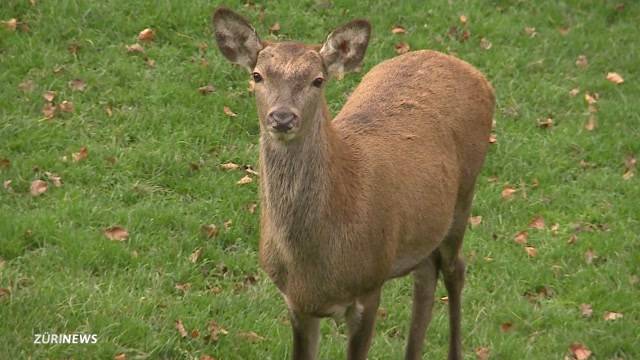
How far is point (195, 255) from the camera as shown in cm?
731

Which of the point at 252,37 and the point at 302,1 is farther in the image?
the point at 302,1

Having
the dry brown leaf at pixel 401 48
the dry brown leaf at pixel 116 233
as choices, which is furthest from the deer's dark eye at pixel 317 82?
the dry brown leaf at pixel 401 48

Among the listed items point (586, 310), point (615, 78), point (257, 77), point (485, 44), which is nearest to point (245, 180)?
point (586, 310)

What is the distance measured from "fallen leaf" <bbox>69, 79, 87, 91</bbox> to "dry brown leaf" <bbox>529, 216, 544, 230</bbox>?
3789 millimetres

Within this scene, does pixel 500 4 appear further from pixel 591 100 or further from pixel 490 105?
pixel 490 105

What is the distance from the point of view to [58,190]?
777 cm

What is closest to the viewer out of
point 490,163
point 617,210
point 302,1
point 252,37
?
point 252,37

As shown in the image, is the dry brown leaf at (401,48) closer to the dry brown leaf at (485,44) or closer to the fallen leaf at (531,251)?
the dry brown leaf at (485,44)

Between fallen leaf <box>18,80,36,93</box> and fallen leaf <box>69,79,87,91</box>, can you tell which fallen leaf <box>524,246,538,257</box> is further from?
fallen leaf <box>18,80,36,93</box>

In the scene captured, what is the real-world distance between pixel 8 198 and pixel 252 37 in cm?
280

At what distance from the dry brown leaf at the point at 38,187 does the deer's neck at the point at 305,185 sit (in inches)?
107

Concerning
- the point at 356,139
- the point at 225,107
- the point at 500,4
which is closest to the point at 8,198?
the point at 225,107

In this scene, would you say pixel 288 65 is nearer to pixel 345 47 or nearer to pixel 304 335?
pixel 345 47

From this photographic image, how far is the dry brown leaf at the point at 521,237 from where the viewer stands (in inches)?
321
